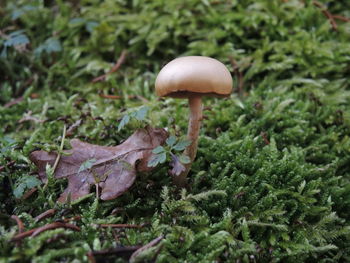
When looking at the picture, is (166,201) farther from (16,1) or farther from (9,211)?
(16,1)

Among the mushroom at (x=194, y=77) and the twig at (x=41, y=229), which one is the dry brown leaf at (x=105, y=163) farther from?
the mushroom at (x=194, y=77)

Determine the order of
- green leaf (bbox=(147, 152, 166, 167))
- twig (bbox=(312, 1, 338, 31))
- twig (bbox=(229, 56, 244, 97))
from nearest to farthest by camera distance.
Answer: green leaf (bbox=(147, 152, 166, 167))
twig (bbox=(229, 56, 244, 97))
twig (bbox=(312, 1, 338, 31))

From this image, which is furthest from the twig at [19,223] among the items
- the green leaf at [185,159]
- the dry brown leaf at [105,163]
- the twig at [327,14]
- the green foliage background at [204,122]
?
the twig at [327,14]

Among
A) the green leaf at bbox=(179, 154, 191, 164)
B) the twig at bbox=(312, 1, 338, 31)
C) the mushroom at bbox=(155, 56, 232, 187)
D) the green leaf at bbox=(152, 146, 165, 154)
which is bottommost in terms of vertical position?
the green leaf at bbox=(179, 154, 191, 164)

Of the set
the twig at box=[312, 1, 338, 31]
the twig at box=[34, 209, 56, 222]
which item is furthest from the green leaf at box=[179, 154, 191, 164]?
the twig at box=[312, 1, 338, 31]

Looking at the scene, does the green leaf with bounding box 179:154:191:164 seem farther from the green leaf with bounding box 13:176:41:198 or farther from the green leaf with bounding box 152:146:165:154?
the green leaf with bounding box 13:176:41:198
